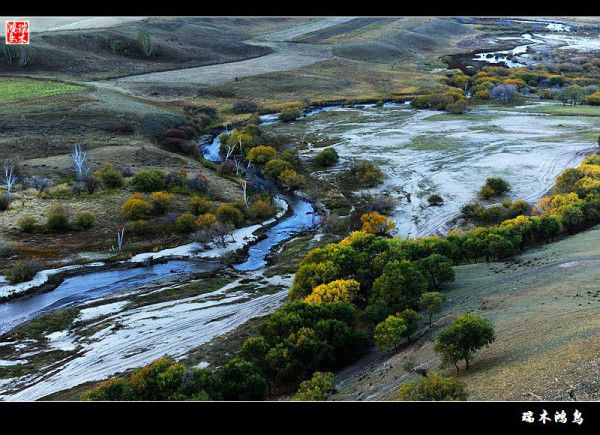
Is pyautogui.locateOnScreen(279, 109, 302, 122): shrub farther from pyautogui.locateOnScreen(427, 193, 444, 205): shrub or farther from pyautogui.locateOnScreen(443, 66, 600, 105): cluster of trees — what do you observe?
pyautogui.locateOnScreen(427, 193, 444, 205): shrub

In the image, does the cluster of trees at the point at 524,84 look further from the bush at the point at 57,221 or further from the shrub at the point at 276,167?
the bush at the point at 57,221

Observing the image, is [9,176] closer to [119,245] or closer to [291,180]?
[119,245]

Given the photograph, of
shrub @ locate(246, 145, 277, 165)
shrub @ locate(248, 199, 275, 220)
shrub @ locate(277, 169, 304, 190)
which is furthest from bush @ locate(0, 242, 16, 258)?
shrub @ locate(246, 145, 277, 165)

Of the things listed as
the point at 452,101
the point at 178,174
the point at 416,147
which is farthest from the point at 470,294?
the point at 452,101

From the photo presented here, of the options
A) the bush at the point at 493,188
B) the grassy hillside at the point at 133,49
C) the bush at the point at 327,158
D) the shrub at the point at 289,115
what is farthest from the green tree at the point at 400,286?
the grassy hillside at the point at 133,49

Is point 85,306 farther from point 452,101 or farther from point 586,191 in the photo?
point 452,101
